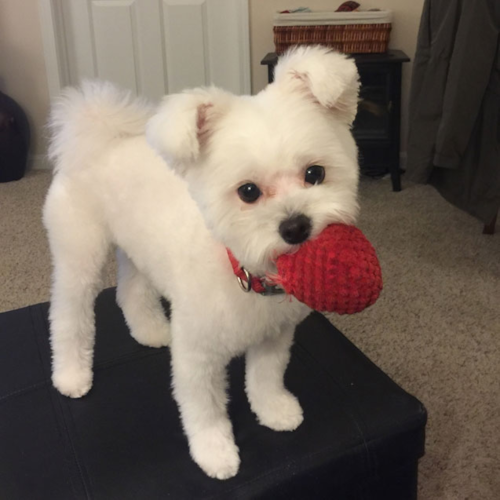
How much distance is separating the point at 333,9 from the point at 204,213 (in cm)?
234

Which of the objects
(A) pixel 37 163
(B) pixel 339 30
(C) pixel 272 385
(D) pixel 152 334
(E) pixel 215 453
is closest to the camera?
(E) pixel 215 453

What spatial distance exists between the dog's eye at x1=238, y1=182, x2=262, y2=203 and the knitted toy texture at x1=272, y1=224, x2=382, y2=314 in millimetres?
87

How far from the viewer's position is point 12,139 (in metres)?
2.91

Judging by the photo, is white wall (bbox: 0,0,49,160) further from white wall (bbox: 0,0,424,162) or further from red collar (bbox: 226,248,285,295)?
red collar (bbox: 226,248,285,295)

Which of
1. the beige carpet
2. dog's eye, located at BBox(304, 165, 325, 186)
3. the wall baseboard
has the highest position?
dog's eye, located at BBox(304, 165, 325, 186)

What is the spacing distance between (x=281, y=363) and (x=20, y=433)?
1.66 feet

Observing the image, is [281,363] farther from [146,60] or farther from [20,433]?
[146,60]

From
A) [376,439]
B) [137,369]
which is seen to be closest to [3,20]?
[137,369]

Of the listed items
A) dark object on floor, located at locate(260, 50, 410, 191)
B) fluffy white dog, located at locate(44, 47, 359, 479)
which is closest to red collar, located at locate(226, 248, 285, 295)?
fluffy white dog, located at locate(44, 47, 359, 479)

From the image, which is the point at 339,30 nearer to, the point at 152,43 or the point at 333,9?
the point at 333,9

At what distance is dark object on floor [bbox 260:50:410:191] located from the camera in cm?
261

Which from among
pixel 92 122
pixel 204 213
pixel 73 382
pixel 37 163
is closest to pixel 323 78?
pixel 204 213

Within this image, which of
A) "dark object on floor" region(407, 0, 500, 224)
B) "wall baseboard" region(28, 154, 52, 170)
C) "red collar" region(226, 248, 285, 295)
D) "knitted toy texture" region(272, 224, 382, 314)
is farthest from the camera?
"wall baseboard" region(28, 154, 52, 170)

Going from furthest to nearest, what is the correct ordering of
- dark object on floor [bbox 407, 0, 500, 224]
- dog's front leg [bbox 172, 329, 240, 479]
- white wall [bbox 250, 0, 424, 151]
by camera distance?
white wall [bbox 250, 0, 424, 151] < dark object on floor [bbox 407, 0, 500, 224] < dog's front leg [bbox 172, 329, 240, 479]
